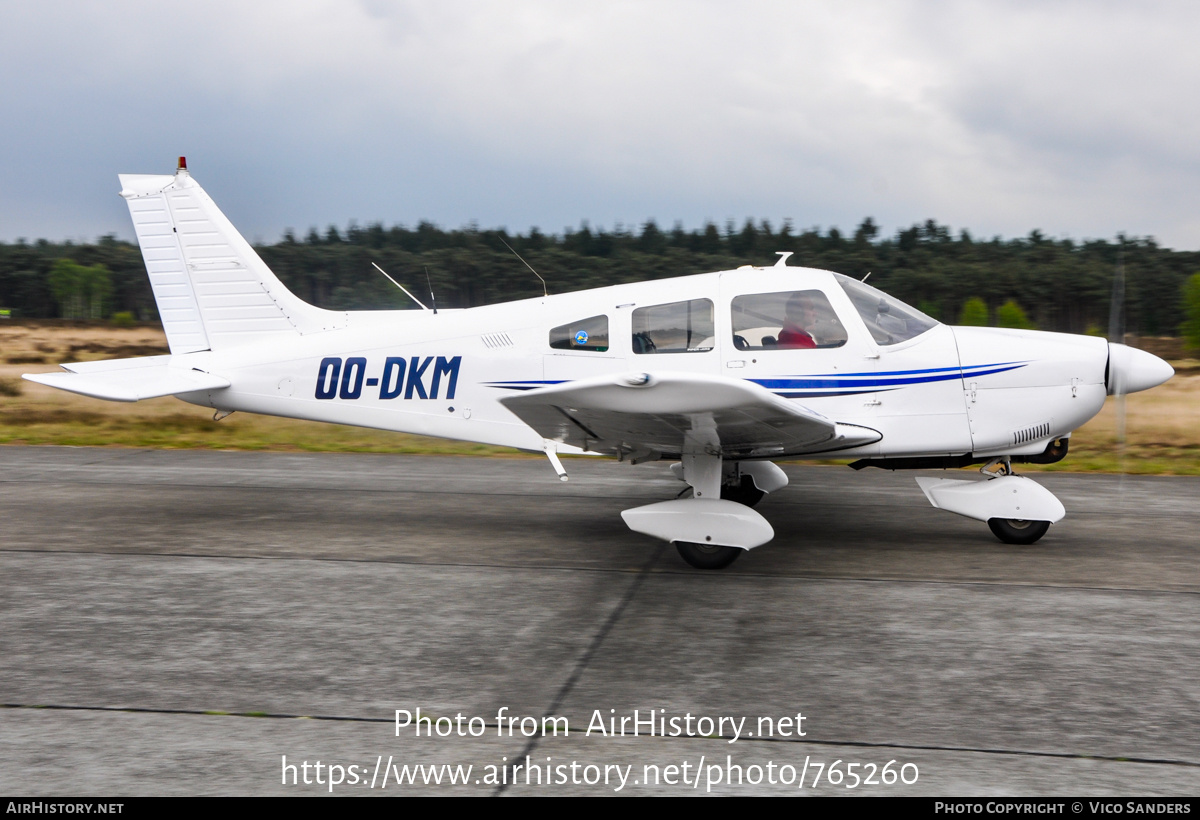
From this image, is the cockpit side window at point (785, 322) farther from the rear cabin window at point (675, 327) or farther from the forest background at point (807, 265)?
the forest background at point (807, 265)

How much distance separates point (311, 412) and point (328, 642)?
3.14 metres

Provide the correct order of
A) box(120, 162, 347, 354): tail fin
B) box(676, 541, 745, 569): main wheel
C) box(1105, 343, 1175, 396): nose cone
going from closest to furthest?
1. box(676, 541, 745, 569): main wheel
2. box(1105, 343, 1175, 396): nose cone
3. box(120, 162, 347, 354): tail fin

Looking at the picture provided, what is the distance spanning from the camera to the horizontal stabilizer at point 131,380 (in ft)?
22.9

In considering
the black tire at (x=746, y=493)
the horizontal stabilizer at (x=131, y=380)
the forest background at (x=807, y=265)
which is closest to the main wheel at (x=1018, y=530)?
the black tire at (x=746, y=493)

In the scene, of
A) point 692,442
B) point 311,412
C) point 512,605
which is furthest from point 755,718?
point 311,412

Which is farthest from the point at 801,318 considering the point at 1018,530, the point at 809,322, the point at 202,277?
the point at 202,277

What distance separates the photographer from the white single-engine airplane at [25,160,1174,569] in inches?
238

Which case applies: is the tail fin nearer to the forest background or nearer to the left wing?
the left wing

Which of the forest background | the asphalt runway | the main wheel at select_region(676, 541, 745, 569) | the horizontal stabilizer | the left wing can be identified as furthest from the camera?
the forest background

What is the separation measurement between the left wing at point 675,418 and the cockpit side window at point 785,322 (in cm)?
67

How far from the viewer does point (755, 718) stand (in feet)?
12.2

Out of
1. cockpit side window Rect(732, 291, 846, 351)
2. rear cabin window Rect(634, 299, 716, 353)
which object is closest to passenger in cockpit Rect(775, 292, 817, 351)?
cockpit side window Rect(732, 291, 846, 351)

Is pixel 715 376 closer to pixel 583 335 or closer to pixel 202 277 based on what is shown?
pixel 583 335

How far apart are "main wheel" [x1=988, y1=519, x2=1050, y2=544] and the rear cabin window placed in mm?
2495
